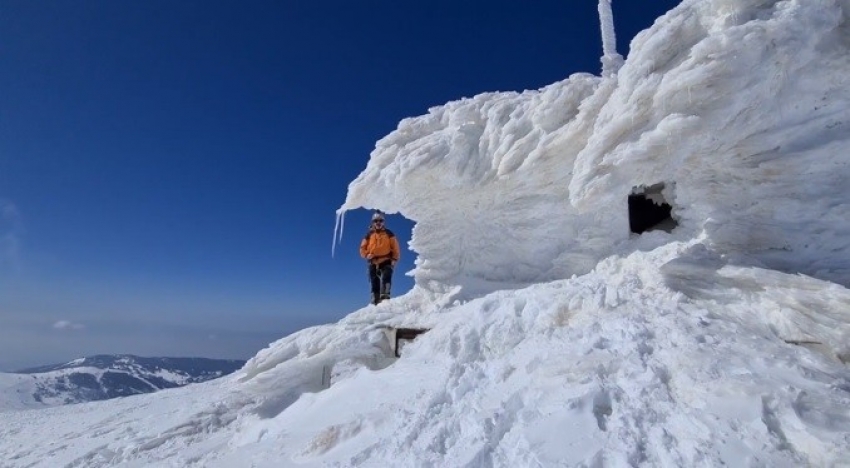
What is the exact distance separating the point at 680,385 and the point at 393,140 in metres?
8.34

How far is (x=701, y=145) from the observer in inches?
286

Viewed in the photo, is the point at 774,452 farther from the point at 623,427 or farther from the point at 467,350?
the point at 467,350

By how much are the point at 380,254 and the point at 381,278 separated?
664 millimetres

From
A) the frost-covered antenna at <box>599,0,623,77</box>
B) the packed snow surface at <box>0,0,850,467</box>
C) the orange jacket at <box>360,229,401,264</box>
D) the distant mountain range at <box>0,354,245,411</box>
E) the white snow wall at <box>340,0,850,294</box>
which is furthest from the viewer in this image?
the distant mountain range at <box>0,354,245,411</box>

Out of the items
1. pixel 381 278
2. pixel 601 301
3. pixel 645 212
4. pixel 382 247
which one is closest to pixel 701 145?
pixel 601 301

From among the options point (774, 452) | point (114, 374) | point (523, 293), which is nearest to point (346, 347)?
point (523, 293)

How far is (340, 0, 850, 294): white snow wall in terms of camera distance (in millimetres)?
6773

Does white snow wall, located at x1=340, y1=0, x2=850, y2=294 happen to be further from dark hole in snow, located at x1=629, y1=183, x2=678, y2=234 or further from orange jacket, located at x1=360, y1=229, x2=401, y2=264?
orange jacket, located at x1=360, y1=229, x2=401, y2=264

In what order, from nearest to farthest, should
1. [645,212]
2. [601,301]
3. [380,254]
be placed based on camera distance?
[601,301]
[645,212]
[380,254]

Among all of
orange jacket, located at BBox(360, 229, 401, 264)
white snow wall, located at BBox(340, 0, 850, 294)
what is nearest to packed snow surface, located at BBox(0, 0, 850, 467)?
white snow wall, located at BBox(340, 0, 850, 294)

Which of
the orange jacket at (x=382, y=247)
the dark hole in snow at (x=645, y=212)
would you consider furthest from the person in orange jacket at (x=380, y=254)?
the dark hole in snow at (x=645, y=212)

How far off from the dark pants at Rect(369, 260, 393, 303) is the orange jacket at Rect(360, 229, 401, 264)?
0.53 ft

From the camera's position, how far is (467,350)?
21.8 ft

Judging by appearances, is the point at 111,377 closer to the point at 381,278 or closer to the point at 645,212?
the point at 381,278
